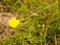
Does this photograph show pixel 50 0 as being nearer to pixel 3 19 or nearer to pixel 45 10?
pixel 45 10

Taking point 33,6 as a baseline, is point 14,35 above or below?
below

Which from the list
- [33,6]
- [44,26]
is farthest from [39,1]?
[44,26]

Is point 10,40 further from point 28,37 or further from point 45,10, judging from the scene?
point 45,10

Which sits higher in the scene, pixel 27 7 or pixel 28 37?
pixel 27 7

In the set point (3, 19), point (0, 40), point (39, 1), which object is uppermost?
point (39, 1)

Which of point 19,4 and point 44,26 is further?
point 19,4

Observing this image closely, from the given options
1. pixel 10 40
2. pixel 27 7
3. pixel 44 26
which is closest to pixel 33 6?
pixel 27 7
